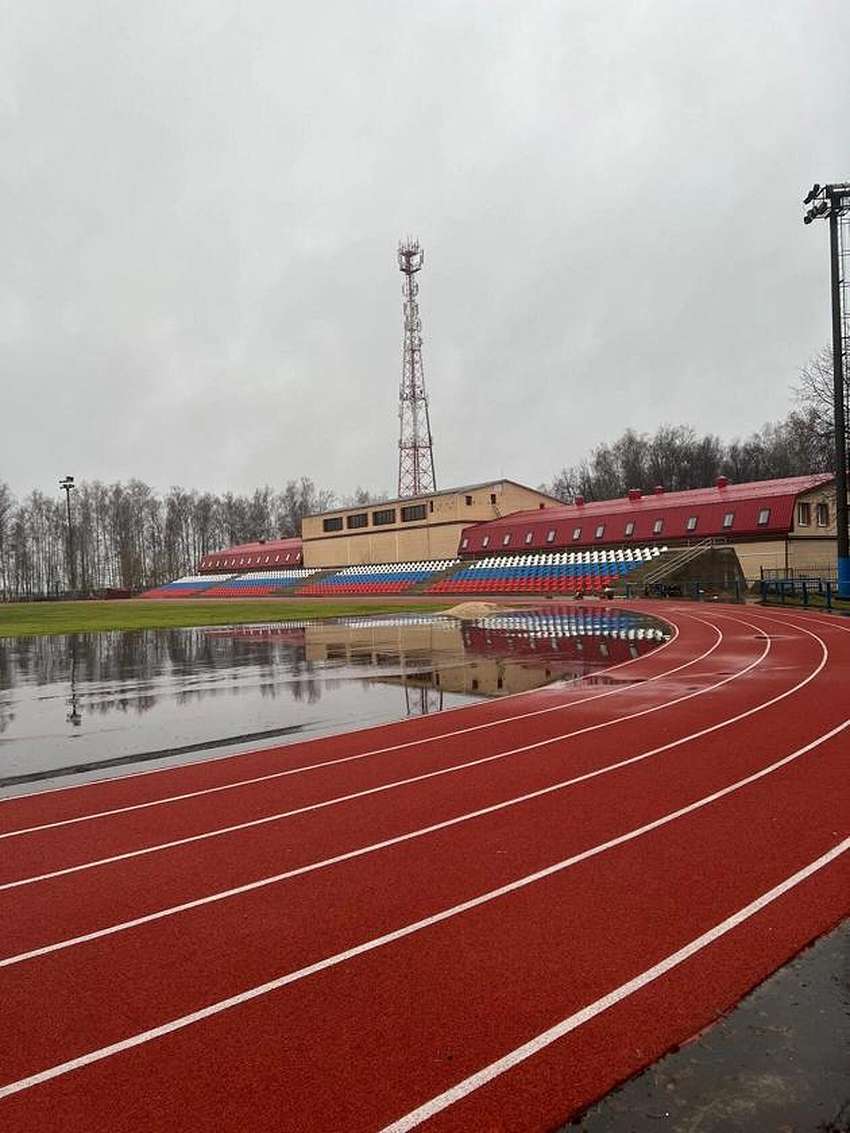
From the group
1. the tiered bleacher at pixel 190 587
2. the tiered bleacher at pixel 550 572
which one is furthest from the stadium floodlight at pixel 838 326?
the tiered bleacher at pixel 190 587

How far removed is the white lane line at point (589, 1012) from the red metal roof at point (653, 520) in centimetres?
4127

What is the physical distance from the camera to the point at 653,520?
5200 centimetres

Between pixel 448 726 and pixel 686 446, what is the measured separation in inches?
3365

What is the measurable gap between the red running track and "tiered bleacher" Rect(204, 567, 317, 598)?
70975 millimetres

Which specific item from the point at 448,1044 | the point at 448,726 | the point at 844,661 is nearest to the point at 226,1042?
the point at 448,1044

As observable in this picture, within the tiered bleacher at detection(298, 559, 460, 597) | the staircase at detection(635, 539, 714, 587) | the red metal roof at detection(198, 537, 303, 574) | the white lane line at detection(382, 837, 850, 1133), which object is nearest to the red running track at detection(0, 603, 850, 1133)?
the white lane line at detection(382, 837, 850, 1133)

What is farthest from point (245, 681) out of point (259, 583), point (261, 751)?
point (259, 583)

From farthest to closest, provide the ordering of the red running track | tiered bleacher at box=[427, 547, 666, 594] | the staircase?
tiered bleacher at box=[427, 547, 666, 594] → the staircase → the red running track

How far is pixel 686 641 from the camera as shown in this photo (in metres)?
22.7

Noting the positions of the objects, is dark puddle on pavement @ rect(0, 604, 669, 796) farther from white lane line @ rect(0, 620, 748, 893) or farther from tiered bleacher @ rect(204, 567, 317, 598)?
tiered bleacher @ rect(204, 567, 317, 598)

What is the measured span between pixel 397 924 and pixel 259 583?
8106 cm

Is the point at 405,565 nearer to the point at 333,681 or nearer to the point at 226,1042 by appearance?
the point at 333,681

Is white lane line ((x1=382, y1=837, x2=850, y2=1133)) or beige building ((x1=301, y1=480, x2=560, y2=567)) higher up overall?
beige building ((x1=301, y1=480, x2=560, y2=567))

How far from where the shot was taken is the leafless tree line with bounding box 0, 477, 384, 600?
10975 cm
